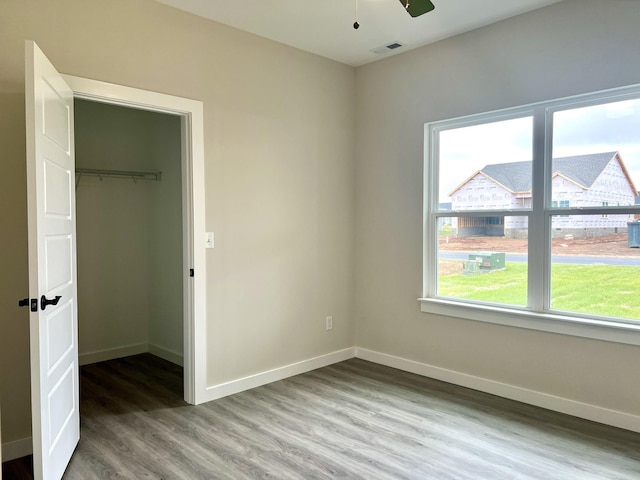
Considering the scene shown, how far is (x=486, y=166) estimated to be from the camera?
3.67 m

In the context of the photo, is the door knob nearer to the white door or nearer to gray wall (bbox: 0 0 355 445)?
the white door

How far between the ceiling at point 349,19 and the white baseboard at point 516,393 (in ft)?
9.16

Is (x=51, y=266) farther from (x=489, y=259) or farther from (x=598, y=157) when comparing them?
(x=598, y=157)

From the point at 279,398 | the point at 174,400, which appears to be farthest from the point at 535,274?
the point at 174,400

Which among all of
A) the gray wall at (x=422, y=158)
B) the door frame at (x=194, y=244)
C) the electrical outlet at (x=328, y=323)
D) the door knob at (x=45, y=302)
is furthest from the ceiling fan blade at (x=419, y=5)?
the electrical outlet at (x=328, y=323)

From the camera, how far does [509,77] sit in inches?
133

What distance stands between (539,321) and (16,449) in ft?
11.4

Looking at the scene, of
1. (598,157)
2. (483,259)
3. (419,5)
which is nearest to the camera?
(419,5)

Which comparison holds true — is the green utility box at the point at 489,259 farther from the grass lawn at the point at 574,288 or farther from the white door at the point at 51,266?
the white door at the point at 51,266

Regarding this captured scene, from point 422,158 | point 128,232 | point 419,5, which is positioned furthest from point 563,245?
point 128,232

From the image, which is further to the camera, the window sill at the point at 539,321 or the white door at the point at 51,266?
the window sill at the point at 539,321

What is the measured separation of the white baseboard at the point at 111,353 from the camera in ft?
14.3

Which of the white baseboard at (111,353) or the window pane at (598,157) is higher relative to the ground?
the window pane at (598,157)

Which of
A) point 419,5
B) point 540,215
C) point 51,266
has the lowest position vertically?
point 51,266
